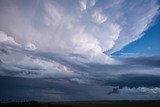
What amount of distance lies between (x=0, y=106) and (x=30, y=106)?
92.8 ft

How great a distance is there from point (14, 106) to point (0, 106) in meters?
13.2

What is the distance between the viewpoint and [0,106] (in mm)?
190250

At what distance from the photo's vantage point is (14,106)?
186 m

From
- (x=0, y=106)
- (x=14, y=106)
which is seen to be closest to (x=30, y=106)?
(x=14, y=106)

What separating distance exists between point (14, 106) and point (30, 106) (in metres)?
15.1

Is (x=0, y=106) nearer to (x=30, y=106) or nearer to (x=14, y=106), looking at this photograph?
(x=14, y=106)

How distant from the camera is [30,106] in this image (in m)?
181
